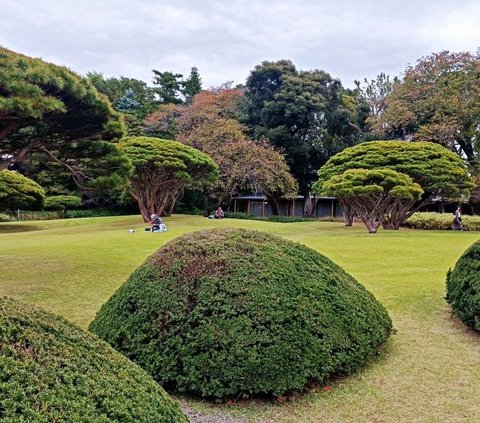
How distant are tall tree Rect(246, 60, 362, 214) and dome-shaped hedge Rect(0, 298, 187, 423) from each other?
95.3 feet

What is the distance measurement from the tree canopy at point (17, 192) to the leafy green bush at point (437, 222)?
65.1 ft

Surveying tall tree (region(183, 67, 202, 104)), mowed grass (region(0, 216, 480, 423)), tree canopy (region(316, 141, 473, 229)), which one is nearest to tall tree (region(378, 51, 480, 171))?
tree canopy (region(316, 141, 473, 229))

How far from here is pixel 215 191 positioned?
100 ft

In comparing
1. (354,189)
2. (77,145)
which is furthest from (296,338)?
(354,189)

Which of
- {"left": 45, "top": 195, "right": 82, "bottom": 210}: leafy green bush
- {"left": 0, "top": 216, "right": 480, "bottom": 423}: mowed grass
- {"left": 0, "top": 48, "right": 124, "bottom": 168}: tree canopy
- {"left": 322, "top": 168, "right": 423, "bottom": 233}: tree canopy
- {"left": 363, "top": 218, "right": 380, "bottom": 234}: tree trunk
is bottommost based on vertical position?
{"left": 0, "top": 216, "right": 480, "bottom": 423}: mowed grass

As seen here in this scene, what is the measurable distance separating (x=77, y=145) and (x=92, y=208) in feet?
76.9

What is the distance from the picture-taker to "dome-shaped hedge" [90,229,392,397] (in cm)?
362

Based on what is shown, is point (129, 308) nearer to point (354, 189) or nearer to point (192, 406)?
point (192, 406)

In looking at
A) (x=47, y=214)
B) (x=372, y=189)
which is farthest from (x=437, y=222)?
(x=47, y=214)

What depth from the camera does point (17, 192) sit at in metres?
23.6

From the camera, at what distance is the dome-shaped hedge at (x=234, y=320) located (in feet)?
11.9

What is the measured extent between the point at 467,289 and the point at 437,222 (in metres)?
18.7

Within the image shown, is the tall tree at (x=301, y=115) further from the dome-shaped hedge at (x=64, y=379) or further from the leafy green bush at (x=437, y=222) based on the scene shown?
the dome-shaped hedge at (x=64, y=379)

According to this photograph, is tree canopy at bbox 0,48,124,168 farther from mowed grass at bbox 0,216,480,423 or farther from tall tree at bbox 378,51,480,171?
tall tree at bbox 378,51,480,171
